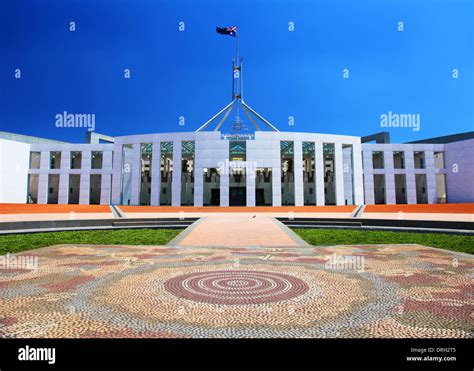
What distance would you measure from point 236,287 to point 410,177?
56992mm

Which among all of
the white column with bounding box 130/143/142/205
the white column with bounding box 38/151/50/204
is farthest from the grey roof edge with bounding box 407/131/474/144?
the white column with bounding box 38/151/50/204

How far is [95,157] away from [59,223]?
43.6 metres

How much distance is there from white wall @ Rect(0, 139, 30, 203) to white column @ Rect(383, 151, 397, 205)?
65488 mm

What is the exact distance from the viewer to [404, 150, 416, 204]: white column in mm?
52312

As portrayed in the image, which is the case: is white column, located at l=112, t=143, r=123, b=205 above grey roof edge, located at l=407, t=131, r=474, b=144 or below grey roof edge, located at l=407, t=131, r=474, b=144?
below

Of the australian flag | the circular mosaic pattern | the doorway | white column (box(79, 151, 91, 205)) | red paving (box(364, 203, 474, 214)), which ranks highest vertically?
the australian flag

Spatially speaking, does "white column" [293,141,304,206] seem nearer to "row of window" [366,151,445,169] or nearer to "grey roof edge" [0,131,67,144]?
"row of window" [366,151,445,169]

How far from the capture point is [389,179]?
52.7 meters

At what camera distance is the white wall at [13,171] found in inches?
1834

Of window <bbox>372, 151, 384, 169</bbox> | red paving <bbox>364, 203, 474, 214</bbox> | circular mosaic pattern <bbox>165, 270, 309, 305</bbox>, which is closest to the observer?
circular mosaic pattern <bbox>165, 270, 309, 305</bbox>

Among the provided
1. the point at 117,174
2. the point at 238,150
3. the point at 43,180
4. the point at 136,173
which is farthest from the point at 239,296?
the point at 43,180

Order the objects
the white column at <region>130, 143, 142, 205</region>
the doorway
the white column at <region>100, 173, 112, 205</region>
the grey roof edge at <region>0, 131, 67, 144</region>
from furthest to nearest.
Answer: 1. the grey roof edge at <region>0, 131, 67, 144</region>
2. the doorway
3. the white column at <region>100, 173, 112, 205</region>
4. the white column at <region>130, 143, 142, 205</region>

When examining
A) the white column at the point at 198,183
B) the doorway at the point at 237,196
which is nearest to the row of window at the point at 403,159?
the doorway at the point at 237,196

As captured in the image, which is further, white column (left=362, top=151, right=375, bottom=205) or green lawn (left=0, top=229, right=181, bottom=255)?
white column (left=362, top=151, right=375, bottom=205)
